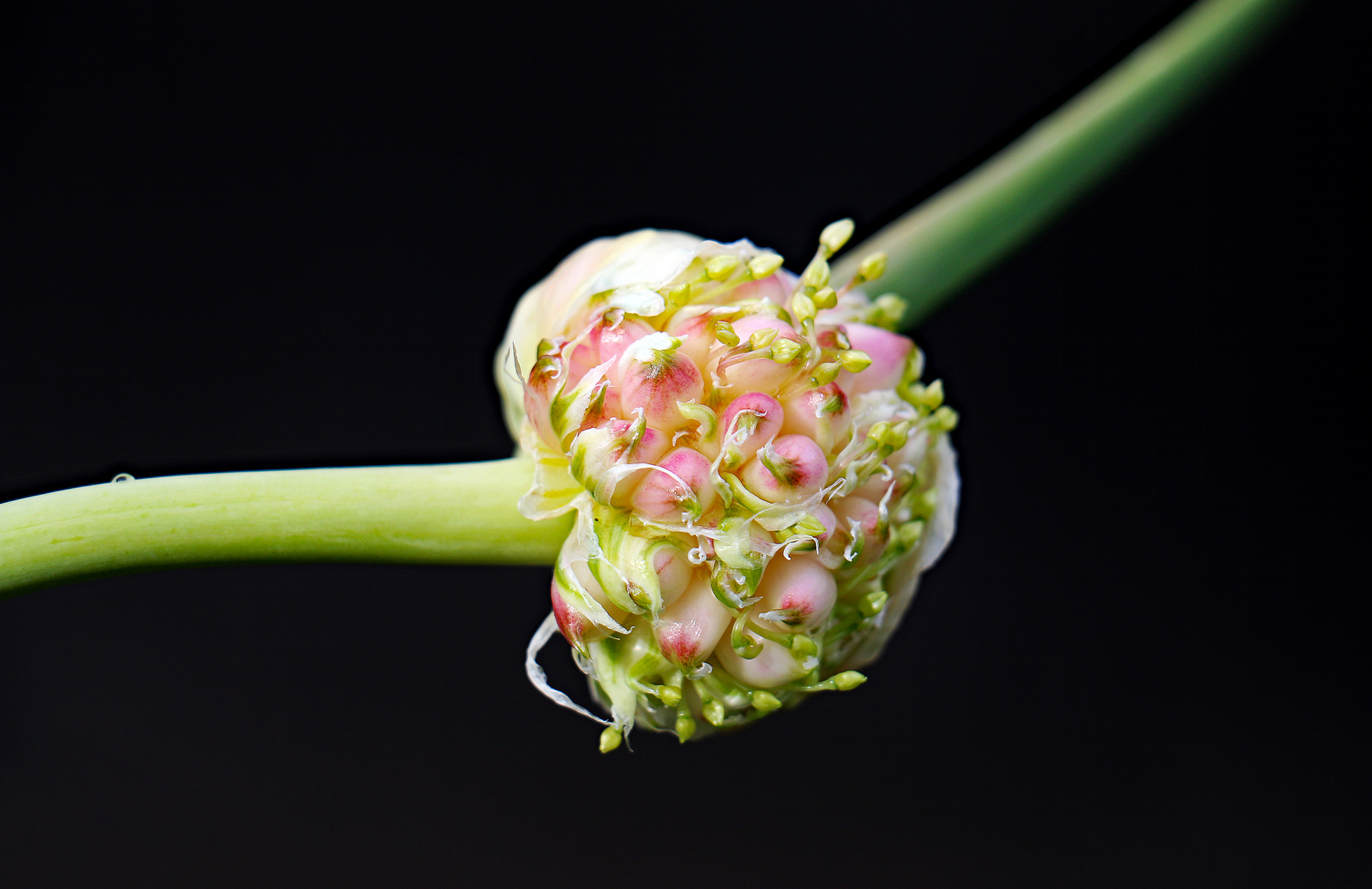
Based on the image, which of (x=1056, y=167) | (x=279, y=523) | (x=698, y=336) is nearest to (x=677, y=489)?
(x=698, y=336)

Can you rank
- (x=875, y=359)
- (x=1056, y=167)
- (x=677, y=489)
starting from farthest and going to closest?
1. (x=1056, y=167)
2. (x=875, y=359)
3. (x=677, y=489)

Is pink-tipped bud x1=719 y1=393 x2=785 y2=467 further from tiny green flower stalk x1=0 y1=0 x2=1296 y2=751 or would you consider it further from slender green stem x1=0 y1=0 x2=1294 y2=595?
slender green stem x1=0 y1=0 x2=1294 y2=595

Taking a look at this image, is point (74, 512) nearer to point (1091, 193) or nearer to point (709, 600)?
point (709, 600)

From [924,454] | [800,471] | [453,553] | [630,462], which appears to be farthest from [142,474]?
[924,454]

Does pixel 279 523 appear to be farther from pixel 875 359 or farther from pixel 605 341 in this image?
pixel 875 359

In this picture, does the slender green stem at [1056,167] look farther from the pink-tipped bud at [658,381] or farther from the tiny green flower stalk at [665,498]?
the pink-tipped bud at [658,381]

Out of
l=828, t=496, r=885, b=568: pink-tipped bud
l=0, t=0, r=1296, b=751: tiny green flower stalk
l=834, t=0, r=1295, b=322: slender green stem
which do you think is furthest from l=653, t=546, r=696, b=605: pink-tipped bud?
Answer: l=834, t=0, r=1295, b=322: slender green stem

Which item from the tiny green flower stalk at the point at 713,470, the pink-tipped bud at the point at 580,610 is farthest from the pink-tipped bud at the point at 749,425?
the pink-tipped bud at the point at 580,610
